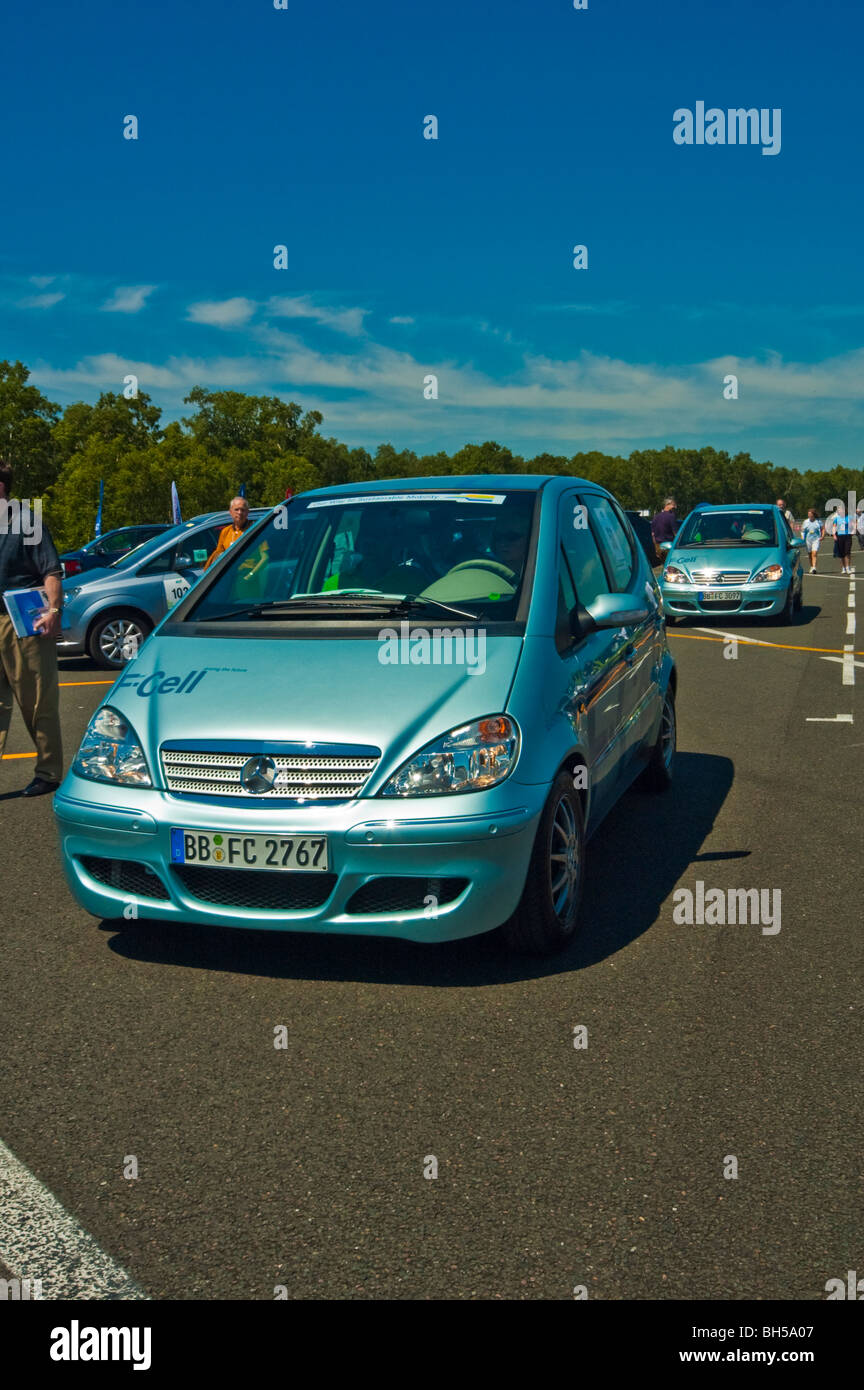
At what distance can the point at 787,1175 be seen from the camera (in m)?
2.84

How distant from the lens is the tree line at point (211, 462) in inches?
2766

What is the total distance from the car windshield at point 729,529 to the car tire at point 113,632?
785 cm

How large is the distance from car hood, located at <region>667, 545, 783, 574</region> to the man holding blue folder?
38.1ft

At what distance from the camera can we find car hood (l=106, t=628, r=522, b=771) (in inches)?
155

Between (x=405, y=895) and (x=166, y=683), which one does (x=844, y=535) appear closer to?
(x=166, y=683)

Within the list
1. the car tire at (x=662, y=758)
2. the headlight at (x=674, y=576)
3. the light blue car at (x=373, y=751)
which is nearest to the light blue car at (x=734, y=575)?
the headlight at (x=674, y=576)

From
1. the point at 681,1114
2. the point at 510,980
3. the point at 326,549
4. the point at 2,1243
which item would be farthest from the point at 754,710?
the point at 2,1243

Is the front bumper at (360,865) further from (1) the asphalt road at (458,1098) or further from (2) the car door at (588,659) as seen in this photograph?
(2) the car door at (588,659)

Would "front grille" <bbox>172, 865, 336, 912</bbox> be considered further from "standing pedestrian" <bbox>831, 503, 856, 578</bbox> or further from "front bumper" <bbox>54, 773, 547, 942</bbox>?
"standing pedestrian" <bbox>831, 503, 856, 578</bbox>

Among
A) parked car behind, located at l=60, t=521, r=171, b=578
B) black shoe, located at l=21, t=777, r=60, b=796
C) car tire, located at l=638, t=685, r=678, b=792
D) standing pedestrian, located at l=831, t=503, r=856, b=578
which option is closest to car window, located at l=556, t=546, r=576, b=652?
car tire, located at l=638, t=685, r=678, b=792

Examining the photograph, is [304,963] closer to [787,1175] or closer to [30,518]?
[787,1175]

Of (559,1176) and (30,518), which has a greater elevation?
(30,518)

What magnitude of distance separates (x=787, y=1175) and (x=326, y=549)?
10.7 feet
